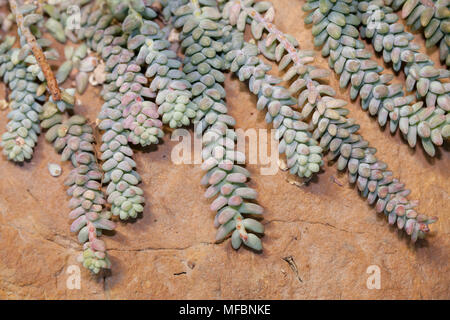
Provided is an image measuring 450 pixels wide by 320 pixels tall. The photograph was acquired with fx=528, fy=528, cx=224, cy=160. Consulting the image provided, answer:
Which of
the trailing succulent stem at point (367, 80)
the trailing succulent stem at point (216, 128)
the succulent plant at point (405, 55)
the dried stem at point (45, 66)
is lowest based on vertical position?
the dried stem at point (45, 66)

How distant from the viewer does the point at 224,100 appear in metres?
1.90

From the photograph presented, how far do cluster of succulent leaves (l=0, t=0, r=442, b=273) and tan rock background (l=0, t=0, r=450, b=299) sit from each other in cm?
6

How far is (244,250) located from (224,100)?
54 cm

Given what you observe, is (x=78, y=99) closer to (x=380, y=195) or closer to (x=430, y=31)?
(x=380, y=195)

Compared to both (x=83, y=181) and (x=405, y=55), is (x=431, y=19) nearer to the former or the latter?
(x=405, y=55)

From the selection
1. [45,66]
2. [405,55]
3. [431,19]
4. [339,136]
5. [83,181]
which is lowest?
[83,181]

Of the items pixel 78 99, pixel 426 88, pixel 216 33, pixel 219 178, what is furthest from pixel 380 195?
pixel 78 99

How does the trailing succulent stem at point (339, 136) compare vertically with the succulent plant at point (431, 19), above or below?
below

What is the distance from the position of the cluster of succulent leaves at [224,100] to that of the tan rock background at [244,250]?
6 centimetres

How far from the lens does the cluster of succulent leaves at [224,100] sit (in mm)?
1716

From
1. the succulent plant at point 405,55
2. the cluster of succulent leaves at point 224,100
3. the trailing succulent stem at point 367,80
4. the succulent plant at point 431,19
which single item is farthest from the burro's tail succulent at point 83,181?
the succulent plant at point 431,19

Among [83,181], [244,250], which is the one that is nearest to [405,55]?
[244,250]

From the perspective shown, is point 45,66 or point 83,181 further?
point 45,66

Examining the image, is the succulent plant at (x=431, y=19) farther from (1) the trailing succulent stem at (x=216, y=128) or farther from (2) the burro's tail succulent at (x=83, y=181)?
(2) the burro's tail succulent at (x=83, y=181)
